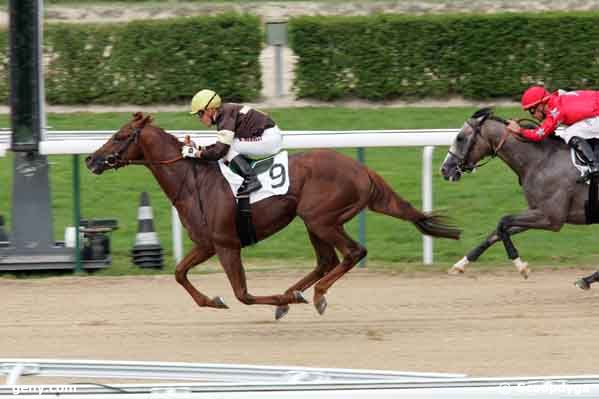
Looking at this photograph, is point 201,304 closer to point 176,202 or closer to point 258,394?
point 176,202

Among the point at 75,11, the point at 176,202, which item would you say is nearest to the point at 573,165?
the point at 176,202

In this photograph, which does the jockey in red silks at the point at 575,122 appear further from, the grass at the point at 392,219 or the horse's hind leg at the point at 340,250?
the horse's hind leg at the point at 340,250

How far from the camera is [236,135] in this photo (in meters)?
7.15

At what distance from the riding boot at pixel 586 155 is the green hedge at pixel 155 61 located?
21.7 feet

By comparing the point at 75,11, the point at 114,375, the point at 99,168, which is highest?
the point at 75,11

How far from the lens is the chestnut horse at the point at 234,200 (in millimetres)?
7070

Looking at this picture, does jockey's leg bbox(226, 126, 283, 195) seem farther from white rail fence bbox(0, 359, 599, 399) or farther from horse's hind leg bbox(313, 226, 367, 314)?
white rail fence bbox(0, 359, 599, 399)

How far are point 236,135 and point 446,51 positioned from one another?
294 inches

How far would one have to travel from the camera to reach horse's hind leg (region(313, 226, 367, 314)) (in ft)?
23.4

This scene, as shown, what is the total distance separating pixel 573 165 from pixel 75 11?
10395 millimetres

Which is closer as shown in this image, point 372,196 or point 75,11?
point 372,196

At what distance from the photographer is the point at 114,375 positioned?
180 inches

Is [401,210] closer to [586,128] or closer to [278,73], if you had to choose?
[586,128]

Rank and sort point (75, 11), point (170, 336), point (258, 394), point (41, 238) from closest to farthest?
point (258, 394), point (170, 336), point (41, 238), point (75, 11)
